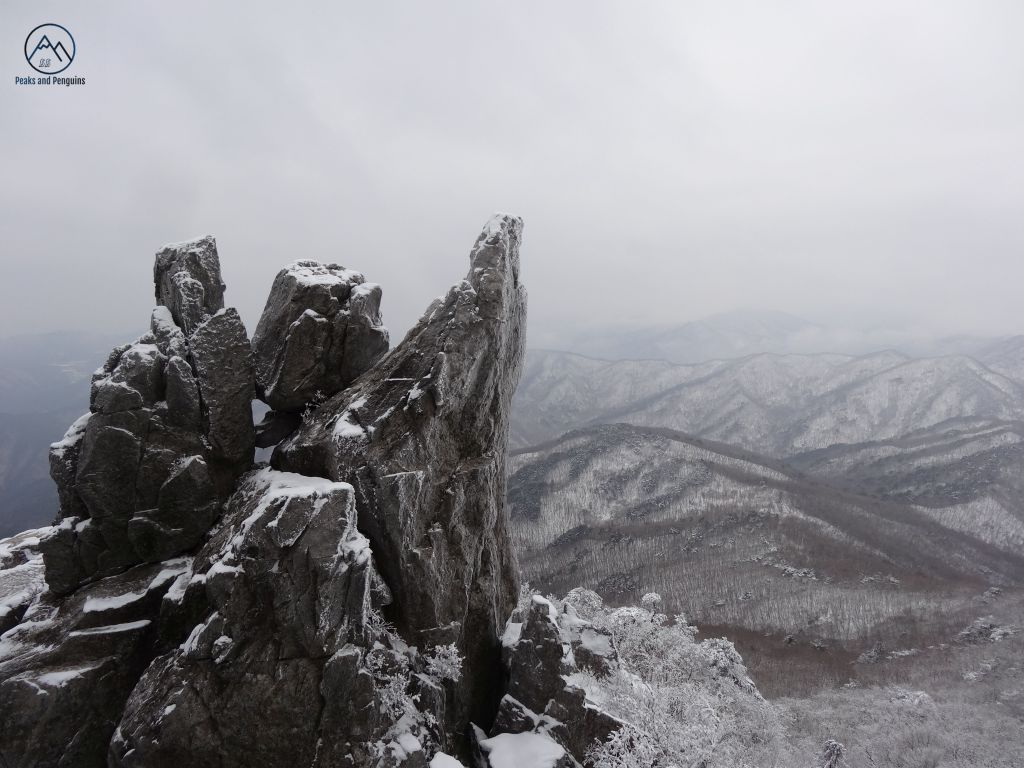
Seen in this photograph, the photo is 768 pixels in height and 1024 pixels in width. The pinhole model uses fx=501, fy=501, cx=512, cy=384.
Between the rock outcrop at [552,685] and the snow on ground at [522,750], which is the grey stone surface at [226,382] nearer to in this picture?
the rock outcrop at [552,685]

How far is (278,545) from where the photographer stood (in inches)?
912

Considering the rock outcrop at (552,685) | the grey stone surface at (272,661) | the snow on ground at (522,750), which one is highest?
the grey stone surface at (272,661)

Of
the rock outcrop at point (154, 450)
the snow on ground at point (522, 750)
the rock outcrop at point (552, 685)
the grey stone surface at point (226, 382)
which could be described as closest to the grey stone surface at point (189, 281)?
the rock outcrop at point (154, 450)

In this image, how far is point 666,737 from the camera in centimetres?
2856

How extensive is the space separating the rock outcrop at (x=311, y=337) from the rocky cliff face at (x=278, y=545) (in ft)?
0.49

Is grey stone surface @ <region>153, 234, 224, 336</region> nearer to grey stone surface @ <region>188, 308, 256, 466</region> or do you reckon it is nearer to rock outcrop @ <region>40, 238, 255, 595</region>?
rock outcrop @ <region>40, 238, 255, 595</region>

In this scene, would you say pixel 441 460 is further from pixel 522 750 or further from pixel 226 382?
pixel 522 750

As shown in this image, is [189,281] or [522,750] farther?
[189,281]

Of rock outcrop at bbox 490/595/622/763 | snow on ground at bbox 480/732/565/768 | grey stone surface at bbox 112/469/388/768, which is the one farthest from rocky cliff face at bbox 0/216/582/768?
snow on ground at bbox 480/732/565/768

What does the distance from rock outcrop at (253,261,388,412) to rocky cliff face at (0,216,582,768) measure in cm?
15

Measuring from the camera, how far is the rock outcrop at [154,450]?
27016mm

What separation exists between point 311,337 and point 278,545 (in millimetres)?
14810

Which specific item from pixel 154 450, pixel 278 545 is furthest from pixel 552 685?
pixel 154 450

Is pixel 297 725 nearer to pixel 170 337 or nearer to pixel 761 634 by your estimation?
pixel 170 337
